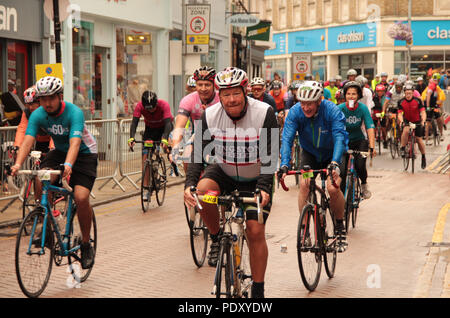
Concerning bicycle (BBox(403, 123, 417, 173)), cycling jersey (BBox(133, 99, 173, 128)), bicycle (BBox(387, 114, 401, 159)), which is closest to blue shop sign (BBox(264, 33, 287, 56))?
bicycle (BBox(387, 114, 401, 159))

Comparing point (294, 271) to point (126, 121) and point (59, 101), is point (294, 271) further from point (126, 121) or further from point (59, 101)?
point (126, 121)

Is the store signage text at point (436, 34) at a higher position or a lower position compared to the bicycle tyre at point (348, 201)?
higher

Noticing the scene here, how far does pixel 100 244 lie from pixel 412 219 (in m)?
4.73

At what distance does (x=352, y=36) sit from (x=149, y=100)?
45.6 metres

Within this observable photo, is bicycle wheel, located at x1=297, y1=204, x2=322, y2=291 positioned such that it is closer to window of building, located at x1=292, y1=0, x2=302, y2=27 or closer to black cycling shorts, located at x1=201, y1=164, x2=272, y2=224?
black cycling shorts, located at x1=201, y1=164, x2=272, y2=224

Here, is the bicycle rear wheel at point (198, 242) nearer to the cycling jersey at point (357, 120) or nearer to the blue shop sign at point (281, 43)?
the cycling jersey at point (357, 120)

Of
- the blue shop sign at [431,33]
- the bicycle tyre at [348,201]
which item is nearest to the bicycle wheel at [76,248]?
the bicycle tyre at [348,201]

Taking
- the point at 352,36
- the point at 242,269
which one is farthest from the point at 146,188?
the point at 352,36

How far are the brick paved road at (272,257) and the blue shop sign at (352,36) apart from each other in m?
42.2

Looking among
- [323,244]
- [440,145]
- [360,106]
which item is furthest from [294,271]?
[440,145]

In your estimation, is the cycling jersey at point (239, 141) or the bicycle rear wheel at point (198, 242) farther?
the bicycle rear wheel at point (198, 242)

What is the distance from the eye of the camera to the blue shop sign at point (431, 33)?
53.8 metres

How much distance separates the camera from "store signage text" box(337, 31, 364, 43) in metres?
55.4
